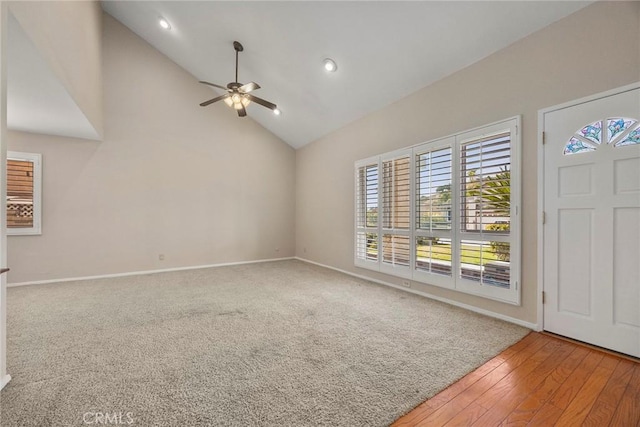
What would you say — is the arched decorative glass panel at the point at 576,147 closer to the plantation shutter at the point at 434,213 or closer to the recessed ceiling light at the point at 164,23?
the plantation shutter at the point at 434,213

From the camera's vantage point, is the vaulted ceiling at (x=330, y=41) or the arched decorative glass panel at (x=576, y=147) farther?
the vaulted ceiling at (x=330, y=41)

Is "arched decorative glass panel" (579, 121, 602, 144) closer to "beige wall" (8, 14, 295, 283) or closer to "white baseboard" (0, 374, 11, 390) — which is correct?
"white baseboard" (0, 374, 11, 390)

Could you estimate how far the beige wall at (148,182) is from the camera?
174 inches

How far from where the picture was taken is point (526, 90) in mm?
2635

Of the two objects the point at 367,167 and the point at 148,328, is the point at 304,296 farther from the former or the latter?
the point at 367,167

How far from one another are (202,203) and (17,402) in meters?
4.32

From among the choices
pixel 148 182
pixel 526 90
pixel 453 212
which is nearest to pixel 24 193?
pixel 148 182

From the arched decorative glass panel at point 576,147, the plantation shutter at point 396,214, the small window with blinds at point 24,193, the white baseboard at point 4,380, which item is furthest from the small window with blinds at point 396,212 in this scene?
the small window with blinds at point 24,193

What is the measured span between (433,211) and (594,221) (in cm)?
148

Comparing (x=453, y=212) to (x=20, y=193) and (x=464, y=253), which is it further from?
(x=20, y=193)

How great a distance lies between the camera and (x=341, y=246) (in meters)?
5.20

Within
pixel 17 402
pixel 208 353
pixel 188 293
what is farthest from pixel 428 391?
pixel 188 293

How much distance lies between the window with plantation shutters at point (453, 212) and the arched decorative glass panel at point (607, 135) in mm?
423

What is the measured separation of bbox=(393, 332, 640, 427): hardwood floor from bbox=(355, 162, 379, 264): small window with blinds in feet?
8.14
